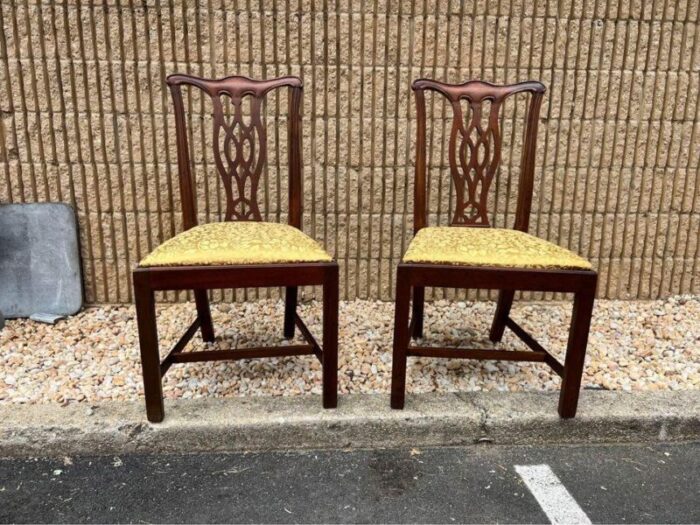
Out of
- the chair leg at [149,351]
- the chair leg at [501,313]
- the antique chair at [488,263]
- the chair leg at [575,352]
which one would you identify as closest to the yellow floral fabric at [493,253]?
the antique chair at [488,263]

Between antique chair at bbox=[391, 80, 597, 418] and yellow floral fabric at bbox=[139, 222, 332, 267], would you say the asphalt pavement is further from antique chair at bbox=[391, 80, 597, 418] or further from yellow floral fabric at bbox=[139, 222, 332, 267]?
yellow floral fabric at bbox=[139, 222, 332, 267]

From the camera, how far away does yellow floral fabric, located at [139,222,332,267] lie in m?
1.74

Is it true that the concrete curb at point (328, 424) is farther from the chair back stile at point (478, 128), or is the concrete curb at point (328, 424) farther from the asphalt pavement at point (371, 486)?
the chair back stile at point (478, 128)

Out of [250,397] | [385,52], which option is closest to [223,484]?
[250,397]

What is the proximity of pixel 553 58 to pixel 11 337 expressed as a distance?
108 inches

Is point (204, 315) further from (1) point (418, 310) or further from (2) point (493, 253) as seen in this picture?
(2) point (493, 253)

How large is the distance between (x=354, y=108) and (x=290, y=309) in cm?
98

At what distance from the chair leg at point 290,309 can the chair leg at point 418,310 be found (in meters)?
0.49

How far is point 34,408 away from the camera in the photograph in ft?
6.31

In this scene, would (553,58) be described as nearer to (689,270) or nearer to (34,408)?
(689,270)

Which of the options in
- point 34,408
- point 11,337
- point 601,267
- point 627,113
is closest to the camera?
point 34,408

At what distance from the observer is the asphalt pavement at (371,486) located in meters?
1.57

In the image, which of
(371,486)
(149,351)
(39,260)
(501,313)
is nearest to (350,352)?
(501,313)

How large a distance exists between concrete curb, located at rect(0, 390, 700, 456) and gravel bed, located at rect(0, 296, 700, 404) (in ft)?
0.44
